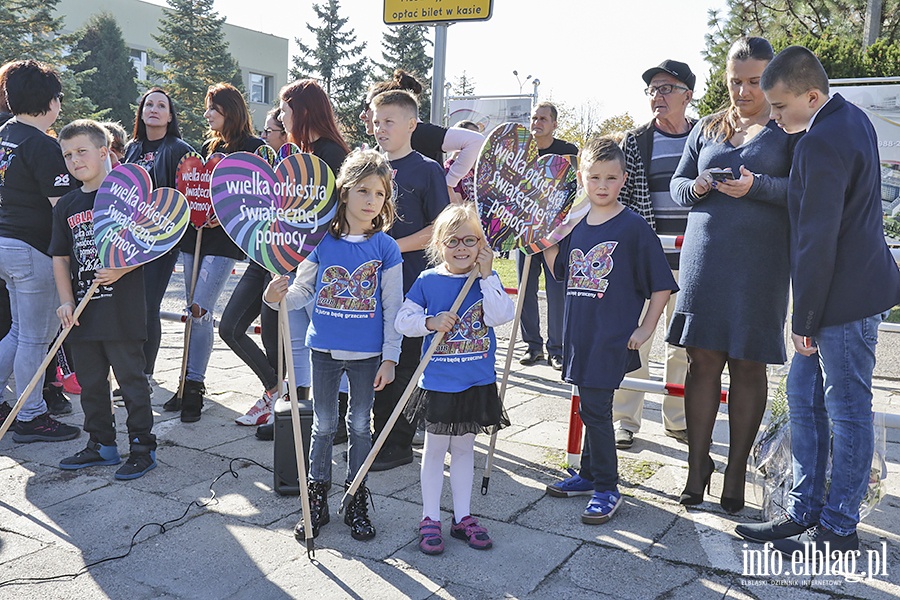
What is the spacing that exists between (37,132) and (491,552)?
3432 millimetres

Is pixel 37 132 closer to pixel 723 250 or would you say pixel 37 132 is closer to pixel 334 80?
pixel 723 250

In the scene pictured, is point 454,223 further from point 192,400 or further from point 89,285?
point 192,400

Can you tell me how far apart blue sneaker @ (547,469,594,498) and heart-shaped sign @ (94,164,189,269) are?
225 centimetres

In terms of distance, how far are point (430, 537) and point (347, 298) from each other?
1048 mm

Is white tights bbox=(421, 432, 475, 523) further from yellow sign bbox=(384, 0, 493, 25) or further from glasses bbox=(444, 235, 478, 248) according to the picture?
yellow sign bbox=(384, 0, 493, 25)

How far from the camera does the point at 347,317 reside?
355 centimetres

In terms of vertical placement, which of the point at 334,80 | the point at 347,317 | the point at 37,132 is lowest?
the point at 347,317

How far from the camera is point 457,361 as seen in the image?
3469 mm

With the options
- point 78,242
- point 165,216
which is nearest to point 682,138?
point 165,216

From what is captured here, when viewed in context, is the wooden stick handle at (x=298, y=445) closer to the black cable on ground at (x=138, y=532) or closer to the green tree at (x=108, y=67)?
the black cable on ground at (x=138, y=532)

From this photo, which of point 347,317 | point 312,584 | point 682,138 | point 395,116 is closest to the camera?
point 312,584

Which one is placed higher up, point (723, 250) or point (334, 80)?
point (334, 80)

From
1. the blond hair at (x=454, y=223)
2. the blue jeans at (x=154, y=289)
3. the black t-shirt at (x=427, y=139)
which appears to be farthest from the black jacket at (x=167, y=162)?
the blond hair at (x=454, y=223)

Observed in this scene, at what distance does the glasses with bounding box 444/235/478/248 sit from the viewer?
11.5 feet
